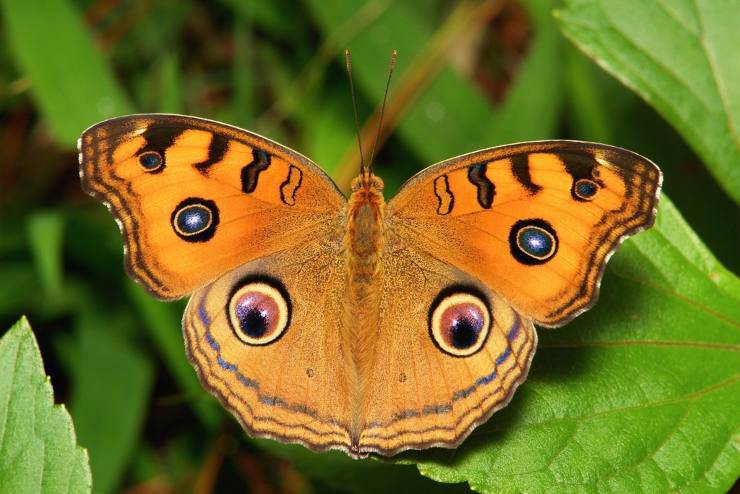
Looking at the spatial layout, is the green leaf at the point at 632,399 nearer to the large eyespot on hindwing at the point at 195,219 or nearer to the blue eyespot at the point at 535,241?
the blue eyespot at the point at 535,241

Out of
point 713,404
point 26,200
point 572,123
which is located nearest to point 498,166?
point 713,404

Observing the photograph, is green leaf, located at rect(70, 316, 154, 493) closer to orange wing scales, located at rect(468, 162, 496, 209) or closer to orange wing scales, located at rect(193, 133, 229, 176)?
orange wing scales, located at rect(193, 133, 229, 176)

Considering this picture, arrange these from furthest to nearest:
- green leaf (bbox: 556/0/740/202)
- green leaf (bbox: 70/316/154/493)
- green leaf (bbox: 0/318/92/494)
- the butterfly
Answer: green leaf (bbox: 70/316/154/493)
green leaf (bbox: 556/0/740/202)
the butterfly
green leaf (bbox: 0/318/92/494)

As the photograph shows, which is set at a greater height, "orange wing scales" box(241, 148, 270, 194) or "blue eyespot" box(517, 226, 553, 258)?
"blue eyespot" box(517, 226, 553, 258)

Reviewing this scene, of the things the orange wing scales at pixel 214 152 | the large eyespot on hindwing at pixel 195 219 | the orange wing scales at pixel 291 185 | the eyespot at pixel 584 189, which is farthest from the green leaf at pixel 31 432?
the eyespot at pixel 584 189

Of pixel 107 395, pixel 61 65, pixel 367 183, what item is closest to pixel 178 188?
pixel 367 183

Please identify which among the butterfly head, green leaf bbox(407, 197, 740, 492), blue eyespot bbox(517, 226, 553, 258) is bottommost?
green leaf bbox(407, 197, 740, 492)

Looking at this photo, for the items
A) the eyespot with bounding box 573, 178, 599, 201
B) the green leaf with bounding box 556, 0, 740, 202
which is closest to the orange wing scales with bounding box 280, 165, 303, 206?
the eyespot with bounding box 573, 178, 599, 201
